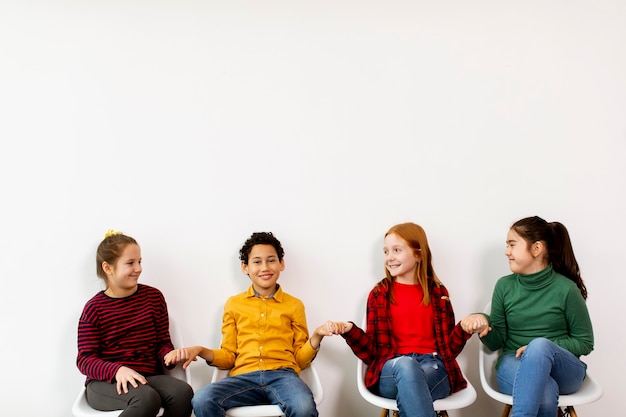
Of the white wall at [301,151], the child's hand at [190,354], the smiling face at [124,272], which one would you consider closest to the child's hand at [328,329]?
the white wall at [301,151]

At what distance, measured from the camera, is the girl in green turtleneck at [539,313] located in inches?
95.3

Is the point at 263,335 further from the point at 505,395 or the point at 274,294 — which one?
the point at 505,395

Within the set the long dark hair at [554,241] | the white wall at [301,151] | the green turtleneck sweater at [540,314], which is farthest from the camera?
the white wall at [301,151]

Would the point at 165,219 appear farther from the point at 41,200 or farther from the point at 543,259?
the point at 543,259

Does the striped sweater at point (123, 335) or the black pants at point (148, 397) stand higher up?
the striped sweater at point (123, 335)

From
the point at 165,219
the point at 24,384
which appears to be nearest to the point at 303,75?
the point at 165,219

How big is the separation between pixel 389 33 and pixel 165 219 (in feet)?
4.35

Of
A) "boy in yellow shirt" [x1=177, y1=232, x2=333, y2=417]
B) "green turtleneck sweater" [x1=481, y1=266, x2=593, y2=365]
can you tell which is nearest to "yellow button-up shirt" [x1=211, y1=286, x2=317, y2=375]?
"boy in yellow shirt" [x1=177, y1=232, x2=333, y2=417]

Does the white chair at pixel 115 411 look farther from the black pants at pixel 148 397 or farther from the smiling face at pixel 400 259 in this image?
the smiling face at pixel 400 259

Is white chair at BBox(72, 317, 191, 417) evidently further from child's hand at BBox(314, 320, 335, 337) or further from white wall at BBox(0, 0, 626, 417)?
child's hand at BBox(314, 320, 335, 337)

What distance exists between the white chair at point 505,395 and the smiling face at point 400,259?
39cm

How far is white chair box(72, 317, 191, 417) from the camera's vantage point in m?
2.36

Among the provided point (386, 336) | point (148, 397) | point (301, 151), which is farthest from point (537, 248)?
point (148, 397)

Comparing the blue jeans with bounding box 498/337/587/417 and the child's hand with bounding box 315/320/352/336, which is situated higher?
the child's hand with bounding box 315/320/352/336
